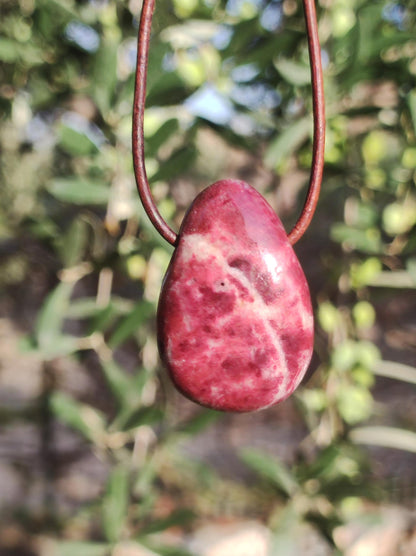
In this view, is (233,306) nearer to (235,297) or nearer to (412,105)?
(235,297)

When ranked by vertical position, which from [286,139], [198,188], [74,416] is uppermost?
[286,139]

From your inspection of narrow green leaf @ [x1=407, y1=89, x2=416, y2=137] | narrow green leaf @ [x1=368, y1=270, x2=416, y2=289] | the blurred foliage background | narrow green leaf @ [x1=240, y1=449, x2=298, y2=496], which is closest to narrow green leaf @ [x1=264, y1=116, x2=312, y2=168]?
the blurred foliage background

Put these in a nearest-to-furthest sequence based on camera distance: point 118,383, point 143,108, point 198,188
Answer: point 143,108 < point 118,383 < point 198,188

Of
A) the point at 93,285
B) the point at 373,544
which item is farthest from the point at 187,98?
the point at 373,544

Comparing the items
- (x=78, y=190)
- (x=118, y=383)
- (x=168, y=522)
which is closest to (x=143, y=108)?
(x=78, y=190)

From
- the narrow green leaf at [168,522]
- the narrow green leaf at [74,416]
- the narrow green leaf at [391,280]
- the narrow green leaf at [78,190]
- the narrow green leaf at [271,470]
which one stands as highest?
the narrow green leaf at [78,190]

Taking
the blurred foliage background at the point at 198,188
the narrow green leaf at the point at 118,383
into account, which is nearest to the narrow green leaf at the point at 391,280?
the blurred foliage background at the point at 198,188

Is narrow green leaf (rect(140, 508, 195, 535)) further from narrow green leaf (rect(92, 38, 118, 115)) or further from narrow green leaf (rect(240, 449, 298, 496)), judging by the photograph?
narrow green leaf (rect(92, 38, 118, 115))

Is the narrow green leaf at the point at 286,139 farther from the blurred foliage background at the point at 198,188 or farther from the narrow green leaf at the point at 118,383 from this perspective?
the narrow green leaf at the point at 118,383
